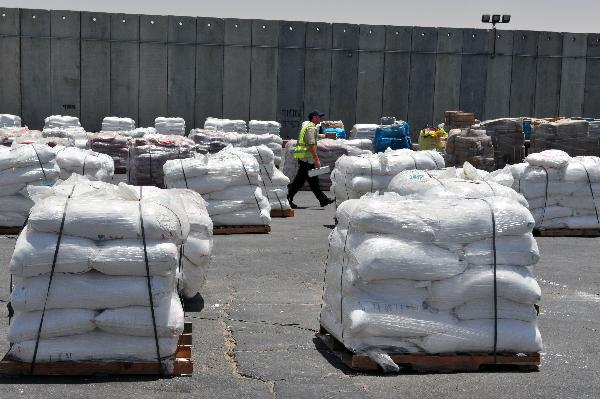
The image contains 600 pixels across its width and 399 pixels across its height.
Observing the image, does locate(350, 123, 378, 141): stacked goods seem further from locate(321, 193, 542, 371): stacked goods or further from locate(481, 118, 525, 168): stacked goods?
locate(321, 193, 542, 371): stacked goods

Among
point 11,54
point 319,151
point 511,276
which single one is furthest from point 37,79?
point 511,276

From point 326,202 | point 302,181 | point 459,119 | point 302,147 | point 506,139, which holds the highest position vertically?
point 459,119

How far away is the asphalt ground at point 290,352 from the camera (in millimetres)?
5848

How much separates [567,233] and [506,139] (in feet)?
33.7

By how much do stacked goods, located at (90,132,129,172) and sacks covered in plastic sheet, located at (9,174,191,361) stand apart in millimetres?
13947

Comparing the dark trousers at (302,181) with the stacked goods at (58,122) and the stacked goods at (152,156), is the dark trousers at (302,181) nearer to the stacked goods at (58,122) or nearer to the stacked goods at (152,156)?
the stacked goods at (152,156)

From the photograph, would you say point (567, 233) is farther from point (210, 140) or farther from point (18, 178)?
point (210, 140)

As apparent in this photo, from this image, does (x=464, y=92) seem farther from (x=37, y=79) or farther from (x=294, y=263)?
(x=294, y=263)

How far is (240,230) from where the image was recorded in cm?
1305

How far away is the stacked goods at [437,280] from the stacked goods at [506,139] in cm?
1721

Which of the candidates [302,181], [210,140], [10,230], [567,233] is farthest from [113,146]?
[567,233]

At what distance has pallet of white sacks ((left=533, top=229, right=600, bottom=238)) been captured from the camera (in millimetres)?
13617

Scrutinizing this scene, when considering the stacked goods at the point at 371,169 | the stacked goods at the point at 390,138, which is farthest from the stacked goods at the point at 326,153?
the stacked goods at the point at 390,138

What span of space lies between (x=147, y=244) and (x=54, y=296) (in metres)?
0.65
